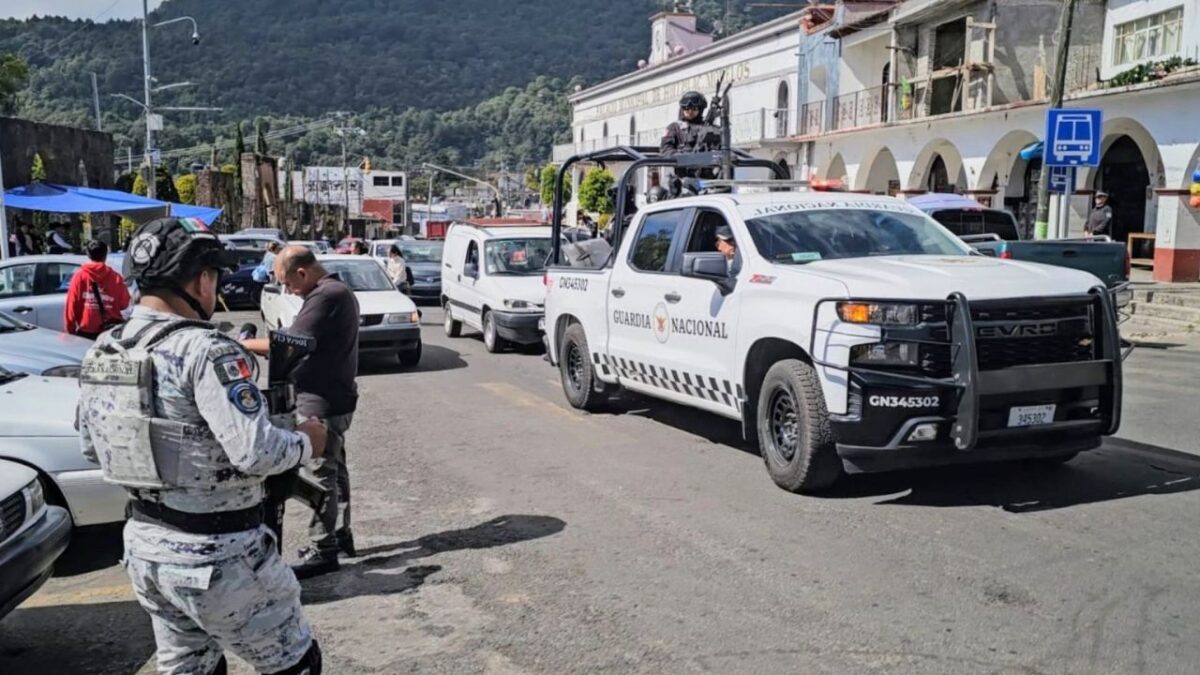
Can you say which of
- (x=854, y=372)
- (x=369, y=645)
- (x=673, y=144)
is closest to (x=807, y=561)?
(x=854, y=372)

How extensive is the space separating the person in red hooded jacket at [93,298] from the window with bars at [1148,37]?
72.3ft

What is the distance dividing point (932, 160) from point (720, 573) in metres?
31.3

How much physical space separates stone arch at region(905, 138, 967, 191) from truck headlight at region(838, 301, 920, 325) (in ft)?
89.4

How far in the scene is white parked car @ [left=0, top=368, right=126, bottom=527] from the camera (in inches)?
223

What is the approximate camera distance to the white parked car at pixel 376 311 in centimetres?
1338

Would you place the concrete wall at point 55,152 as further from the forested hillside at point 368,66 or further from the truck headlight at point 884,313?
the forested hillside at point 368,66

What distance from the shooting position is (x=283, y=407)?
132 inches

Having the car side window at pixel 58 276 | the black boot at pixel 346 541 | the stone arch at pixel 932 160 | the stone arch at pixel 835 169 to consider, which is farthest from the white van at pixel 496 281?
the stone arch at pixel 835 169

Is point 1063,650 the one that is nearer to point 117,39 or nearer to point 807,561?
point 807,561

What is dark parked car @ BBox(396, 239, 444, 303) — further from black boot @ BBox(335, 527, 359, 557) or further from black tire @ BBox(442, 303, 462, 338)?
black boot @ BBox(335, 527, 359, 557)

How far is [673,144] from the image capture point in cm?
1161

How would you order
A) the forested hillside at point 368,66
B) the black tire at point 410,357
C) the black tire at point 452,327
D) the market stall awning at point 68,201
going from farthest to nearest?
the forested hillside at point 368,66 < the market stall awning at point 68,201 < the black tire at point 452,327 < the black tire at point 410,357

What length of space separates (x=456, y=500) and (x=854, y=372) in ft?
8.92

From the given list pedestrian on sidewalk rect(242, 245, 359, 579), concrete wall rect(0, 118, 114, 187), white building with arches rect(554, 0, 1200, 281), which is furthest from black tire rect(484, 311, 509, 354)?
concrete wall rect(0, 118, 114, 187)
